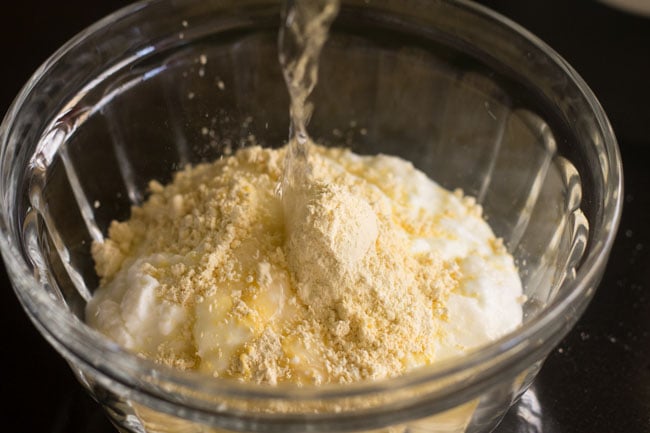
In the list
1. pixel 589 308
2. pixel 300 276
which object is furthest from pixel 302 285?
pixel 589 308

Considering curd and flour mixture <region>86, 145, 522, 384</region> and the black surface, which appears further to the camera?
the black surface

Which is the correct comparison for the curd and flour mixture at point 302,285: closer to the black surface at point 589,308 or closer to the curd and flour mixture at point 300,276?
the curd and flour mixture at point 300,276

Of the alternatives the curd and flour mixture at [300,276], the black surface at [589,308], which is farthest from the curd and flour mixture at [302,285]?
the black surface at [589,308]

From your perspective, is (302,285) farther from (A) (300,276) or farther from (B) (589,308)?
(B) (589,308)

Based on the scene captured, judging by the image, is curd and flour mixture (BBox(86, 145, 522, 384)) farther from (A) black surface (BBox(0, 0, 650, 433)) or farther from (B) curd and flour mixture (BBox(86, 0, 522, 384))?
(A) black surface (BBox(0, 0, 650, 433))

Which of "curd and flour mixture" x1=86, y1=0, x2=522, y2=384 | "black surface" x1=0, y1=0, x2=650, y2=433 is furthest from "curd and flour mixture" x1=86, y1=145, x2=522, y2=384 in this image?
"black surface" x1=0, y1=0, x2=650, y2=433
